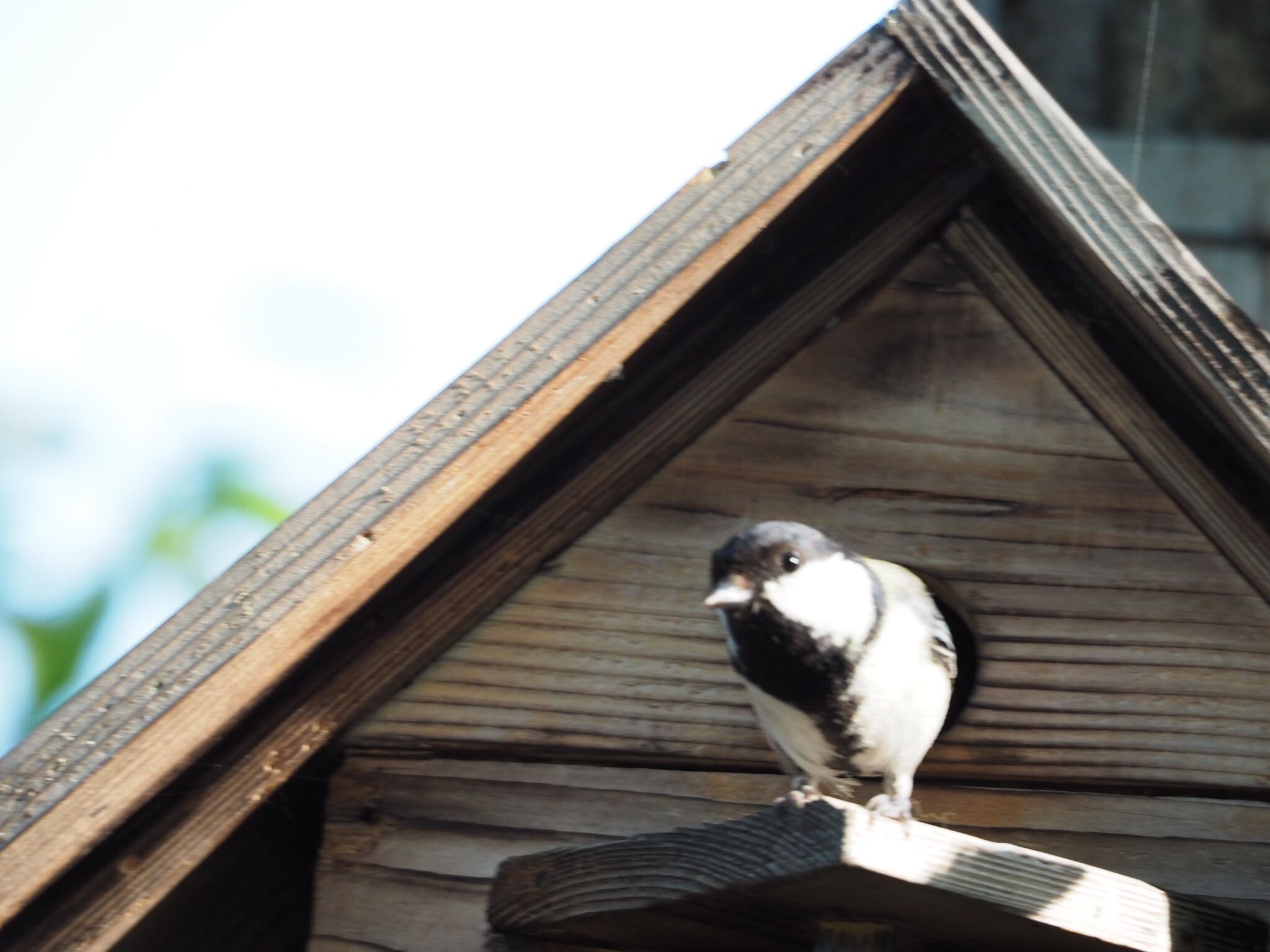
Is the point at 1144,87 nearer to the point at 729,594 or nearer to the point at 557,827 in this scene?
the point at 729,594

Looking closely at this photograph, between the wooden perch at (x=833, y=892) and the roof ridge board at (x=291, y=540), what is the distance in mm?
420

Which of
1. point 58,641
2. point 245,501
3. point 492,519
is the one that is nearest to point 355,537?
point 492,519

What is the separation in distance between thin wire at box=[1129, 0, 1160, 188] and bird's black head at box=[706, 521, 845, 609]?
1785 millimetres

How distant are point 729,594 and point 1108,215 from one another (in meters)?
0.59

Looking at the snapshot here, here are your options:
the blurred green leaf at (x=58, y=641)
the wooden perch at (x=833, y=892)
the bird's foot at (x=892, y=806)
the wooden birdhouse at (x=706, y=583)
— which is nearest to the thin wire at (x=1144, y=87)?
the wooden birdhouse at (x=706, y=583)

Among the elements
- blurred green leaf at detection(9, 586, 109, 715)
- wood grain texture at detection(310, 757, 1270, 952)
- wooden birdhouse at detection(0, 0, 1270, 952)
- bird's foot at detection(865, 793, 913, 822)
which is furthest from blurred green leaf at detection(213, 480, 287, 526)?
bird's foot at detection(865, 793, 913, 822)

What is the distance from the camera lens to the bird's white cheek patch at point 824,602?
181 cm

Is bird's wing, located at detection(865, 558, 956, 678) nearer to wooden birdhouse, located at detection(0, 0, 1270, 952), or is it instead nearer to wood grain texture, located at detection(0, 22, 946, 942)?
wooden birdhouse, located at detection(0, 0, 1270, 952)

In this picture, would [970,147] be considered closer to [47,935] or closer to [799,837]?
[799,837]

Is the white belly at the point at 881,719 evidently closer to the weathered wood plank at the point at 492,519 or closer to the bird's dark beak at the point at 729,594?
the bird's dark beak at the point at 729,594

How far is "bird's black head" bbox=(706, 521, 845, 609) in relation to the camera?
1.80 m

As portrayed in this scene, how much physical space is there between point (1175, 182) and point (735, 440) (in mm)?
1669

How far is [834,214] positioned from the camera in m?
2.04

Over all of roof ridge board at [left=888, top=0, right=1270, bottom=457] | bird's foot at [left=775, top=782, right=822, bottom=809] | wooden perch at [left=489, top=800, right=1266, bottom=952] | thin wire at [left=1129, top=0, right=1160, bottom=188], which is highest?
thin wire at [left=1129, top=0, right=1160, bottom=188]
